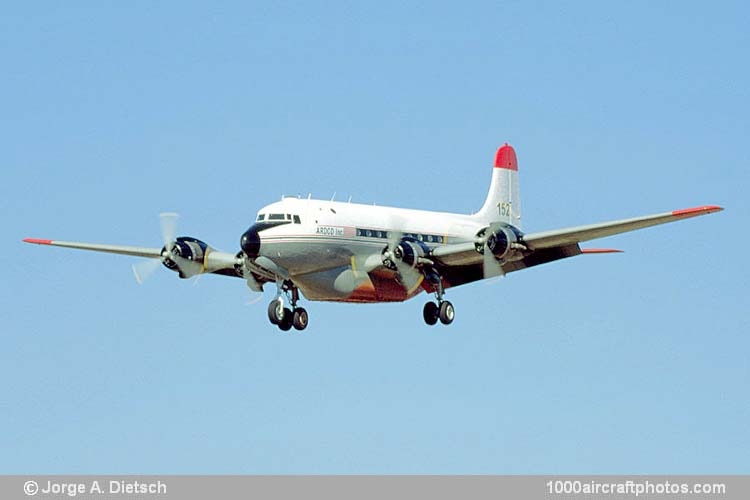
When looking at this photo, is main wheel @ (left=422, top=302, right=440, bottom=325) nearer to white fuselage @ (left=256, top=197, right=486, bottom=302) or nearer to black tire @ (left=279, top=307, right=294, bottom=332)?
white fuselage @ (left=256, top=197, right=486, bottom=302)

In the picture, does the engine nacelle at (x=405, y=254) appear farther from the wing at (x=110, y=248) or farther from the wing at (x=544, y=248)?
the wing at (x=110, y=248)

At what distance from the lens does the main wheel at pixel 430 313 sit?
4922 cm

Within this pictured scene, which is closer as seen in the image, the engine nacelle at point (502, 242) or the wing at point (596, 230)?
the wing at point (596, 230)

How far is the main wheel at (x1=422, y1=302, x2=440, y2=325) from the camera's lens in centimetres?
4922

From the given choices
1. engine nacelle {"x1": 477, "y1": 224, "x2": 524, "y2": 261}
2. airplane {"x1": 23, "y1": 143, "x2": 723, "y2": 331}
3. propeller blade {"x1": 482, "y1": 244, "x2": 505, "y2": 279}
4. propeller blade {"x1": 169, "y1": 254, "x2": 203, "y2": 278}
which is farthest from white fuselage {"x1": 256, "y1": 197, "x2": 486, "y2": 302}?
propeller blade {"x1": 169, "y1": 254, "x2": 203, "y2": 278}

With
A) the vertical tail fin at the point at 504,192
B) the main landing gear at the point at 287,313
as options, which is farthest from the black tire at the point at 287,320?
the vertical tail fin at the point at 504,192

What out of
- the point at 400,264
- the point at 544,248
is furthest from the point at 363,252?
the point at 544,248

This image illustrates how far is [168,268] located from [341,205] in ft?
21.7

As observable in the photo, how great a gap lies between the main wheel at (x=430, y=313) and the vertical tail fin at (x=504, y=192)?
23.5 ft

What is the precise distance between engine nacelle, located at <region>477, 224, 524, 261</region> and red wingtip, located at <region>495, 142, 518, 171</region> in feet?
36.3

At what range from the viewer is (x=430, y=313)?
49250mm

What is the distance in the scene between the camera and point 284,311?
47.4m
